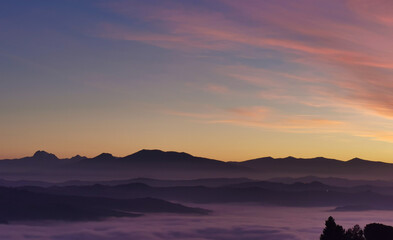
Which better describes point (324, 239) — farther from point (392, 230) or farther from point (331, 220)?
point (392, 230)

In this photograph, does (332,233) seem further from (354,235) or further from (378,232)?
(378,232)

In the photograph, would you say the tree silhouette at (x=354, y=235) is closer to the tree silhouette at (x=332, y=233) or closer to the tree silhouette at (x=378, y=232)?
the tree silhouette at (x=378, y=232)

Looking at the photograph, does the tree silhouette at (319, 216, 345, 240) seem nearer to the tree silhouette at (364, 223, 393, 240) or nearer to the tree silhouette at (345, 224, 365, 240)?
the tree silhouette at (345, 224, 365, 240)

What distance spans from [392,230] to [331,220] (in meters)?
8.17

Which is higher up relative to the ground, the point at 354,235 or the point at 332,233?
the point at 332,233

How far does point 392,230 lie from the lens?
8338 centimetres

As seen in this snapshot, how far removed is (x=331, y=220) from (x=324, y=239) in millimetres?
2784

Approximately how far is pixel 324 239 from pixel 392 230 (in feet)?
30.2

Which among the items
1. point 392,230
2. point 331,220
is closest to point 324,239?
point 331,220

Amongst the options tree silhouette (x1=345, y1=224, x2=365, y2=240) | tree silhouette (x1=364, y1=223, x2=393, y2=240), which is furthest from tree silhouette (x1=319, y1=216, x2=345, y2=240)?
Answer: tree silhouette (x1=364, y1=223, x2=393, y2=240)

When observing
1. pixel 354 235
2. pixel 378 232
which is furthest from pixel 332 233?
pixel 378 232

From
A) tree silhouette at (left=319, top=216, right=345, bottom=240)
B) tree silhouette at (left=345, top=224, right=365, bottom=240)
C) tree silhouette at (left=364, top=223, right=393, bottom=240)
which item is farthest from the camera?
tree silhouette at (left=345, top=224, right=365, bottom=240)

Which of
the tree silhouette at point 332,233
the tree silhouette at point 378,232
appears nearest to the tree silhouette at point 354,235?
the tree silhouette at point 378,232

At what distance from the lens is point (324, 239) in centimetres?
8419
